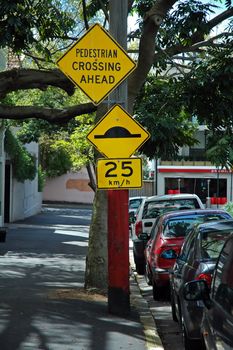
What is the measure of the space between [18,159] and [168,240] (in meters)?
20.2

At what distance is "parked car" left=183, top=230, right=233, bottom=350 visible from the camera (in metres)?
3.98

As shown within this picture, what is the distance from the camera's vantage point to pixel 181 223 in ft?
37.0

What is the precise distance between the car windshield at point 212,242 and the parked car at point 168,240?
250 cm

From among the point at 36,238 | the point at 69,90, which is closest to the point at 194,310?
the point at 69,90

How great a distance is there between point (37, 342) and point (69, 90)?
6.57 metres

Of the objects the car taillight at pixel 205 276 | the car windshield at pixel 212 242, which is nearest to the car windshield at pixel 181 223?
the car windshield at pixel 212 242

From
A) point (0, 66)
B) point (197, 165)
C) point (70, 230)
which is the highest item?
point (0, 66)

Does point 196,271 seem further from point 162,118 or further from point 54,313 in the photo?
point 162,118

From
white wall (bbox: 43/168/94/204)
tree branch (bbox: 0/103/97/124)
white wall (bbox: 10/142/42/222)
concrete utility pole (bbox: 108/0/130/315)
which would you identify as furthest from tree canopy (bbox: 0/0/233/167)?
white wall (bbox: 43/168/94/204)

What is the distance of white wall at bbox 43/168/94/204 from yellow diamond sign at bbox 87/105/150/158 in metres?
50.1

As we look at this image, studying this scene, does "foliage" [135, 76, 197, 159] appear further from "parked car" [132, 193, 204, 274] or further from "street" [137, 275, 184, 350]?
"parked car" [132, 193, 204, 274]

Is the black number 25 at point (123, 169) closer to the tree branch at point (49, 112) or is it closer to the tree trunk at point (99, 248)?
the tree trunk at point (99, 248)

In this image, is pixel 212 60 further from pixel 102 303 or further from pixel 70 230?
pixel 70 230

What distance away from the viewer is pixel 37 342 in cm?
667
